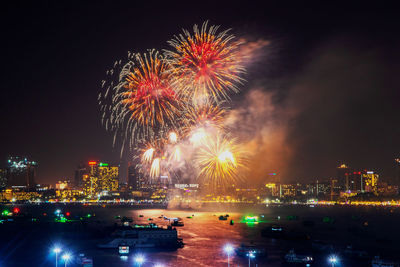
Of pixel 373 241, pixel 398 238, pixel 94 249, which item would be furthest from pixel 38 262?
pixel 398 238

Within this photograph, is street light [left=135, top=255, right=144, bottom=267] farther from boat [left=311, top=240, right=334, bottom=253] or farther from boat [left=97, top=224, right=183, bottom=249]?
boat [left=311, top=240, right=334, bottom=253]

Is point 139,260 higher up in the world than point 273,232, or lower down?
higher up

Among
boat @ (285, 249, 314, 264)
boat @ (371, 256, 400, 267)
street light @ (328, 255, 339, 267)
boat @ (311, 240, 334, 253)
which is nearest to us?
boat @ (371, 256, 400, 267)

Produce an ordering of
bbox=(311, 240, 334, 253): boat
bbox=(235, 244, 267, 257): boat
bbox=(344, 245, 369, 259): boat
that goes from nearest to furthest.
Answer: bbox=(235, 244, 267, 257): boat → bbox=(344, 245, 369, 259): boat → bbox=(311, 240, 334, 253): boat

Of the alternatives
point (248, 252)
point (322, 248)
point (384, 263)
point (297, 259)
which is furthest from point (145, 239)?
point (384, 263)

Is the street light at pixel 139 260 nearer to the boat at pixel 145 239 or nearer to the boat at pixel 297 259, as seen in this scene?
the boat at pixel 145 239

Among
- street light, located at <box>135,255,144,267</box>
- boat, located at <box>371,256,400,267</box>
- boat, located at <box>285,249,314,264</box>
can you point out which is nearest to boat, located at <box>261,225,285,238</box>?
boat, located at <box>285,249,314,264</box>

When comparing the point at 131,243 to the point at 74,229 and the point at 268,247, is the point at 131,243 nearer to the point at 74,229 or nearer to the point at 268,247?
the point at 268,247

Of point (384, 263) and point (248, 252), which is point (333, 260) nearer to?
point (384, 263)

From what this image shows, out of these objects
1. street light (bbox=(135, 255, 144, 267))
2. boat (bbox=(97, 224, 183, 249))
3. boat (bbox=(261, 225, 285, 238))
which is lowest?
boat (bbox=(261, 225, 285, 238))

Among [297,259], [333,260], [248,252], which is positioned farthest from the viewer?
[248,252]

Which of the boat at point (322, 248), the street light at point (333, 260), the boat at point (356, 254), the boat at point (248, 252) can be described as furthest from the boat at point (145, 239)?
the boat at point (356, 254)
